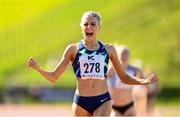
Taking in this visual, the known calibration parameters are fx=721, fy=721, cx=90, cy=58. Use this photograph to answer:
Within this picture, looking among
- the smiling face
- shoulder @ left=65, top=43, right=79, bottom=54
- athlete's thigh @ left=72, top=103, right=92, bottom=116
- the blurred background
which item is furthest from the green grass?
the smiling face

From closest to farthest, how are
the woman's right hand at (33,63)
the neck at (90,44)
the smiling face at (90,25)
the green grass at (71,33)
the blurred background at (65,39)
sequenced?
1. the woman's right hand at (33,63)
2. the smiling face at (90,25)
3. the neck at (90,44)
4. the blurred background at (65,39)
5. the green grass at (71,33)

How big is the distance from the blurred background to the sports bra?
90.5 ft

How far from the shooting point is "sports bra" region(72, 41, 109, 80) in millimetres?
9172

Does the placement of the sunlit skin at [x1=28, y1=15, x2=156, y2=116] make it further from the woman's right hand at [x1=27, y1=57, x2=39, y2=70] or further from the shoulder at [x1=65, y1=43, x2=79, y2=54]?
the woman's right hand at [x1=27, y1=57, x2=39, y2=70]

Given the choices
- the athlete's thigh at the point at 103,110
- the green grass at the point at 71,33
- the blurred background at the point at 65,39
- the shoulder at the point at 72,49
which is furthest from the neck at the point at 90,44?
the green grass at the point at 71,33

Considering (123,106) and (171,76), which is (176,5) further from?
(123,106)

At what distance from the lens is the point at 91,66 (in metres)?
9.17

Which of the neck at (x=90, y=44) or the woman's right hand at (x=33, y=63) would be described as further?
the neck at (x=90, y=44)

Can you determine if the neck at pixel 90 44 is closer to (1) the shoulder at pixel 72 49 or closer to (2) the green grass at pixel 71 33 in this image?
(1) the shoulder at pixel 72 49

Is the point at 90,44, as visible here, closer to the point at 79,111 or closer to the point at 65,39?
the point at 79,111

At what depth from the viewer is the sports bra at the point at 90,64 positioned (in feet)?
30.1

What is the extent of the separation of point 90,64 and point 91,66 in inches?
1.1

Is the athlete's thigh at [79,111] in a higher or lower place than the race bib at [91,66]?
lower

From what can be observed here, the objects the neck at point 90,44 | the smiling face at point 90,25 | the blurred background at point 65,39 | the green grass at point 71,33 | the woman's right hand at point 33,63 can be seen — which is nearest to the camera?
→ the woman's right hand at point 33,63
